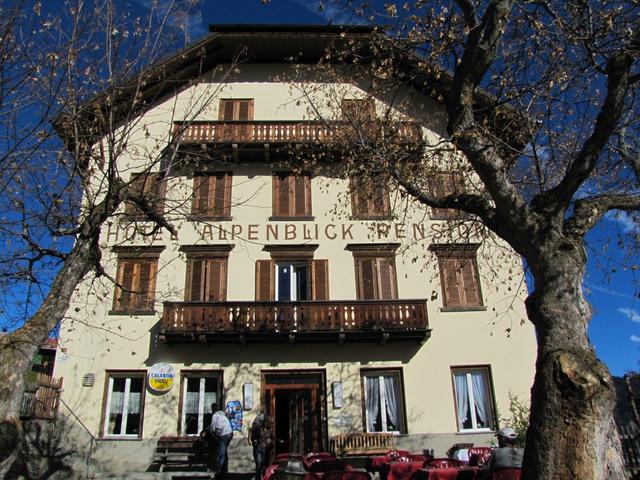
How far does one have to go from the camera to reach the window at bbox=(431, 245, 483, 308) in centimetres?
1917

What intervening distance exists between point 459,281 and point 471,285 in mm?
451

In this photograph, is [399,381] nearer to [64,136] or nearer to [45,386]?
[45,386]

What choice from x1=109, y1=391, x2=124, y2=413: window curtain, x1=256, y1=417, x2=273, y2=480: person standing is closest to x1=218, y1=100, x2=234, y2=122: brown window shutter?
x1=109, y1=391, x2=124, y2=413: window curtain

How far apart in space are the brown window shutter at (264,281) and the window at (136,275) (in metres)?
3.56

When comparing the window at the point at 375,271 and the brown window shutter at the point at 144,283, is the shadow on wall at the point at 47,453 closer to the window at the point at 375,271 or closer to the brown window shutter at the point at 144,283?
the brown window shutter at the point at 144,283

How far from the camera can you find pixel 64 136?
32.9 ft

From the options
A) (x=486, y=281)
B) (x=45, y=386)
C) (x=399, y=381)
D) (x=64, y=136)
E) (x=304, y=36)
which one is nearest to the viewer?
(x=64, y=136)

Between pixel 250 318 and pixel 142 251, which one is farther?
pixel 142 251

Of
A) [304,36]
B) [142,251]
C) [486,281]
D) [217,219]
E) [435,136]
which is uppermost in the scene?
[304,36]

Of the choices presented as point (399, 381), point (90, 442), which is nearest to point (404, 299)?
point (399, 381)

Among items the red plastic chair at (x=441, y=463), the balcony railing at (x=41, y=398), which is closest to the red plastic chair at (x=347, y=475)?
the red plastic chair at (x=441, y=463)

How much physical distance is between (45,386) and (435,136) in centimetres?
1616

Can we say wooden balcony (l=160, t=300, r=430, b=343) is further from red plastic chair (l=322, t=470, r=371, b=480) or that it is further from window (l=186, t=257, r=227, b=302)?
red plastic chair (l=322, t=470, r=371, b=480)

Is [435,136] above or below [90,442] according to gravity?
above
